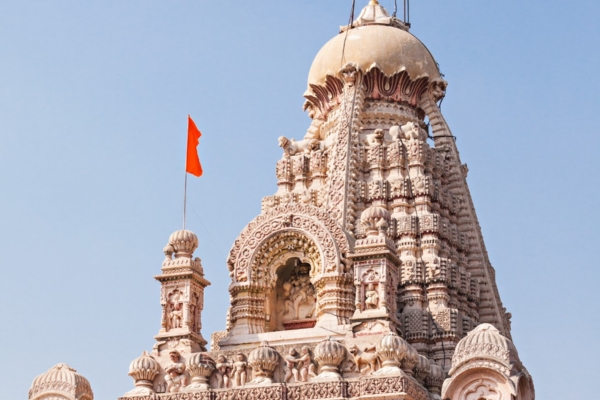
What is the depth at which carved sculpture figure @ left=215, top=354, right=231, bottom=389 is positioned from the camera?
32000 millimetres

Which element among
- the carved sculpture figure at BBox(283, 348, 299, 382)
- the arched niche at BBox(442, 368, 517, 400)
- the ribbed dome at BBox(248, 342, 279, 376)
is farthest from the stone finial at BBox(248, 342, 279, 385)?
the arched niche at BBox(442, 368, 517, 400)

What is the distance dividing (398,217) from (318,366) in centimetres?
680

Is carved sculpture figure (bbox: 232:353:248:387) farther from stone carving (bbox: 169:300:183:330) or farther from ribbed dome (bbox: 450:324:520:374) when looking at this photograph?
ribbed dome (bbox: 450:324:520:374)

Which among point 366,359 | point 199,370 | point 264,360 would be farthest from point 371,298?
point 199,370

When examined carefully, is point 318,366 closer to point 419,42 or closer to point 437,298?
point 437,298

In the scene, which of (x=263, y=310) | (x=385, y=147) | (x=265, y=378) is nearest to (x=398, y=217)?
(x=385, y=147)

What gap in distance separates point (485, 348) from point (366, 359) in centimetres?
285

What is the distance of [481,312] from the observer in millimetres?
37594

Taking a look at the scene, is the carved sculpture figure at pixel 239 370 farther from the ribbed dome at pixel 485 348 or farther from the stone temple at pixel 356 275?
the ribbed dome at pixel 485 348

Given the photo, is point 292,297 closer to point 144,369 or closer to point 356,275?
point 356,275

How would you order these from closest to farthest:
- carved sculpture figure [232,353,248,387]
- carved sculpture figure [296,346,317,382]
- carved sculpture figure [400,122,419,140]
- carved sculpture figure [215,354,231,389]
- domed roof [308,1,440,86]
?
carved sculpture figure [296,346,317,382], carved sculpture figure [232,353,248,387], carved sculpture figure [215,354,231,389], carved sculpture figure [400,122,419,140], domed roof [308,1,440,86]

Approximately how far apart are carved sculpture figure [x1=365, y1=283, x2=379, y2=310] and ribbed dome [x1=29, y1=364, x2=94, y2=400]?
7.65 meters

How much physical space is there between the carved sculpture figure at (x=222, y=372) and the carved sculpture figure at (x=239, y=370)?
0.54ft

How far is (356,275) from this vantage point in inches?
1276
